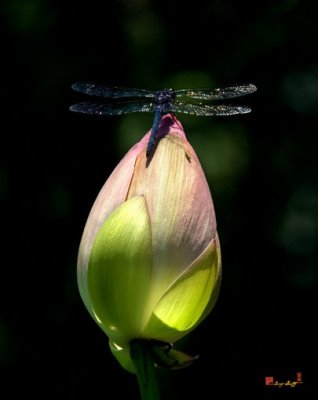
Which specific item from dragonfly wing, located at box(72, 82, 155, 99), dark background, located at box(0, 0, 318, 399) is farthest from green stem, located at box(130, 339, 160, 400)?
dark background, located at box(0, 0, 318, 399)

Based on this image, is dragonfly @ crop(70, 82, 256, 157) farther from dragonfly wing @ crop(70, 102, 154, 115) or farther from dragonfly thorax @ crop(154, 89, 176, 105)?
dragonfly thorax @ crop(154, 89, 176, 105)

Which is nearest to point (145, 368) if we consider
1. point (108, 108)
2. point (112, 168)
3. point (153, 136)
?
point (153, 136)

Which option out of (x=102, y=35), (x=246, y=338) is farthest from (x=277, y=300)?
(x=102, y=35)

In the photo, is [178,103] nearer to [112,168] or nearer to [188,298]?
[188,298]

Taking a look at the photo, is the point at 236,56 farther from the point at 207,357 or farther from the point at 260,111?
the point at 207,357

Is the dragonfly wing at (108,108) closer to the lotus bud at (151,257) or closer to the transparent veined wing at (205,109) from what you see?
the transparent veined wing at (205,109)

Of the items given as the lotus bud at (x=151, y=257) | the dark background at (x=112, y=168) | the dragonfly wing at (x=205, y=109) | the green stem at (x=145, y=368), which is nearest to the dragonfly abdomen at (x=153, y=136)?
the lotus bud at (x=151, y=257)
